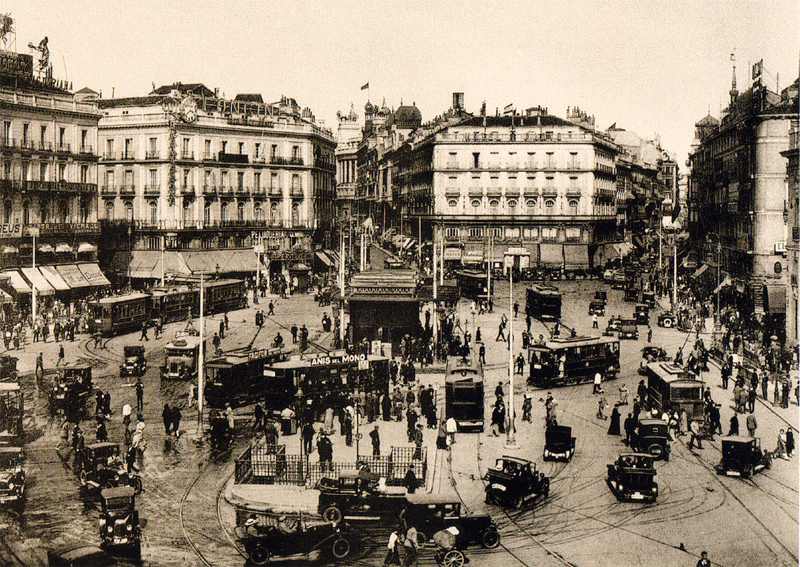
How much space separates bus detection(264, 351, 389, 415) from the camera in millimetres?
31109

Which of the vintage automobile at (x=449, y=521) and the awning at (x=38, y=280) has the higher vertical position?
the awning at (x=38, y=280)

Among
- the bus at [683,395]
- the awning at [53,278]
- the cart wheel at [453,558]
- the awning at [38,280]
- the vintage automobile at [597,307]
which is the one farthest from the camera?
the vintage automobile at [597,307]

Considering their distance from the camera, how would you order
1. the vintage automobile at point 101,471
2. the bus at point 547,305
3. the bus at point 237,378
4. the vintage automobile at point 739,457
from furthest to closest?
the bus at point 547,305
the bus at point 237,378
the vintage automobile at point 739,457
the vintage automobile at point 101,471

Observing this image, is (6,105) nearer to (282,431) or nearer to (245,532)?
(282,431)

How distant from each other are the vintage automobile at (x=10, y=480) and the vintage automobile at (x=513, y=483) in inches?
495

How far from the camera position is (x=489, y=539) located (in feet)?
62.8

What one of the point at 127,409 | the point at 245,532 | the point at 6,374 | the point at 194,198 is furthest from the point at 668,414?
the point at 194,198

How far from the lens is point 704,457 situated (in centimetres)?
2650

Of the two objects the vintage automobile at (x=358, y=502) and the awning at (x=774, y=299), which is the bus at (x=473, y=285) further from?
the vintage automobile at (x=358, y=502)

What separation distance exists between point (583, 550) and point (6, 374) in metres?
25.3

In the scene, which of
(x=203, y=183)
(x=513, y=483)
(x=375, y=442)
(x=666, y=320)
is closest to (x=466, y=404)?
(x=375, y=442)

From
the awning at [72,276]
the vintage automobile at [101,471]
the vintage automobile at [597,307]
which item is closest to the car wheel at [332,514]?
the vintage automobile at [101,471]

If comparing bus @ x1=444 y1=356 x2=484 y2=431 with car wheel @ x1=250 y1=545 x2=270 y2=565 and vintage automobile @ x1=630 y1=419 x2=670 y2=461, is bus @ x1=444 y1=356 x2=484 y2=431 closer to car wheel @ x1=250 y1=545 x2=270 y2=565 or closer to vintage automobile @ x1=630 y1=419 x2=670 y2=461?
vintage automobile @ x1=630 y1=419 x2=670 y2=461

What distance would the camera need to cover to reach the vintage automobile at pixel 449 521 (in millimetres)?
18953
